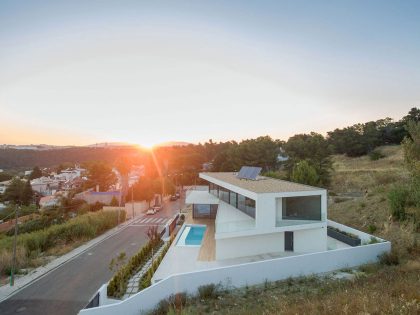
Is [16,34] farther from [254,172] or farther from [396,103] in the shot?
[396,103]

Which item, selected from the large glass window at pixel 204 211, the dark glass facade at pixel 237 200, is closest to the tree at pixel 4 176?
the large glass window at pixel 204 211

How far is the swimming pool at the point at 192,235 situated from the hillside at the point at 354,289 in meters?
6.89

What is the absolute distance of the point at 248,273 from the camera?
12.7m

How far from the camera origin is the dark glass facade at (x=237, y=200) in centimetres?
1708

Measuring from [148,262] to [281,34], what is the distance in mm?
17221

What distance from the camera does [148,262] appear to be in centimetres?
1688

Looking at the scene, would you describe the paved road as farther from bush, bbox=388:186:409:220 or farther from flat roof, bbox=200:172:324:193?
bush, bbox=388:186:409:220

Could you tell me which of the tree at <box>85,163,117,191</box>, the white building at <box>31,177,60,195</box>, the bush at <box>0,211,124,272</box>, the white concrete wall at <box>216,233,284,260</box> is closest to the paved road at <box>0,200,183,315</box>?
the bush at <box>0,211,124,272</box>

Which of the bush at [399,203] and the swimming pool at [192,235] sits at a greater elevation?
the bush at [399,203]

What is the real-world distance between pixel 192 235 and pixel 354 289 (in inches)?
515

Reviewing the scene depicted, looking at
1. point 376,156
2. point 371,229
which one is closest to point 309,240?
point 371,229

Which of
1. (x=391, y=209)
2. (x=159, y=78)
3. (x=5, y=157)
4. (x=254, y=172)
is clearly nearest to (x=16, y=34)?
(x=159, y=78)

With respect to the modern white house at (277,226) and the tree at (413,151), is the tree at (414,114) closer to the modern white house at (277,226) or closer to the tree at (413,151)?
the tree at (413,151)

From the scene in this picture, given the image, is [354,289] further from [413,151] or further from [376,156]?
[376,156]
